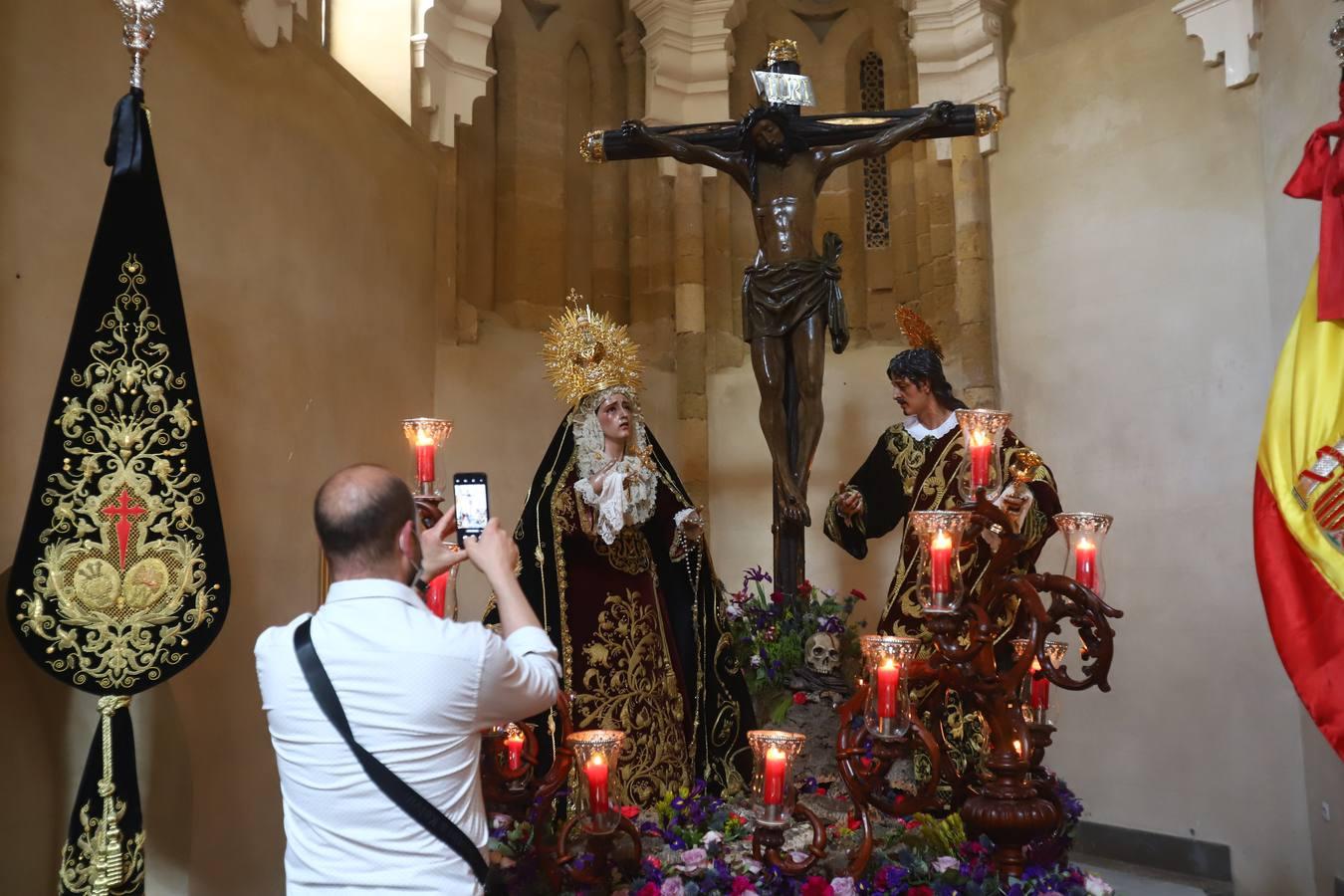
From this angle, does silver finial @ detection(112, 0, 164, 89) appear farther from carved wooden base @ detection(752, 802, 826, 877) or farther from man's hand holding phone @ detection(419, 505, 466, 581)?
carved wooden base @ detection(752, 802, 826, 877)

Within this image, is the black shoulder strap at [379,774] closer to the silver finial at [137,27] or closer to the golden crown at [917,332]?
the silver finial at [137,27]

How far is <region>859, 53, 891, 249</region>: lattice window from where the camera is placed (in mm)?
7484

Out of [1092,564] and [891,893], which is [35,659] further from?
[1092,564]

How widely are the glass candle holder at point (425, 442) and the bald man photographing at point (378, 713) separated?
1.05m

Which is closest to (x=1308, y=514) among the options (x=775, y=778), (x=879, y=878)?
(x=879, y=878)

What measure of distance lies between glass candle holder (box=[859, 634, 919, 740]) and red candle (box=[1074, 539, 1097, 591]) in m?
0.53

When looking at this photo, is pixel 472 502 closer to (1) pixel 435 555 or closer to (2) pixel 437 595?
(2) pixel 437 595

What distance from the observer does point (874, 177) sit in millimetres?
7531

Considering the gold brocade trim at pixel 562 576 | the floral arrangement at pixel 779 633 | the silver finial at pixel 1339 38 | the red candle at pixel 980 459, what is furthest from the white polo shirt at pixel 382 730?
the silver finial at pixel 1339 38

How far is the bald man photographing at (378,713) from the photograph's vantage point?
2.00 metres

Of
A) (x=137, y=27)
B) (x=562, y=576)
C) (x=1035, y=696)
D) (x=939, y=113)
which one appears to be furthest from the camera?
(x=939, y=113)

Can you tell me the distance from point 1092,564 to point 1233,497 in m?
2.62

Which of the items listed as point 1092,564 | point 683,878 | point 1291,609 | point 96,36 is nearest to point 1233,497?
point 1291,609

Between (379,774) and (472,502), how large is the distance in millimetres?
1179
